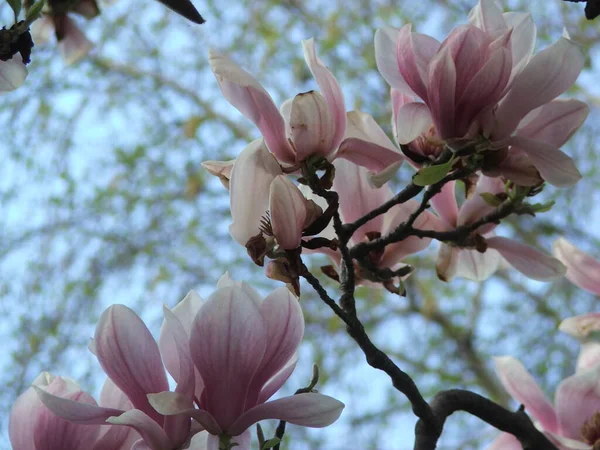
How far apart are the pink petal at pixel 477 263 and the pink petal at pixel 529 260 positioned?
0.14 feet

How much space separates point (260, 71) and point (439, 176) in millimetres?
2647

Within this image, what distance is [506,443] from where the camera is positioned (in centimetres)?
67

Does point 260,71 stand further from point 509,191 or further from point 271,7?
point 509,191

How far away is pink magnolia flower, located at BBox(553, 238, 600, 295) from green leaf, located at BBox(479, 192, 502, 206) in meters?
0.14

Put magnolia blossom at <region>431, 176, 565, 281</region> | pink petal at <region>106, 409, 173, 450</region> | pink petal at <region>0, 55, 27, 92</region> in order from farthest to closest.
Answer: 1. magnolia blossom at <region>431, 176, 565, 281</region>
2. pink petal at <region>0, 55, 27, 92</region>
3. pink petal at <region>106, 409, 173, 450</region>

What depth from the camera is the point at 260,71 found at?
122 inches

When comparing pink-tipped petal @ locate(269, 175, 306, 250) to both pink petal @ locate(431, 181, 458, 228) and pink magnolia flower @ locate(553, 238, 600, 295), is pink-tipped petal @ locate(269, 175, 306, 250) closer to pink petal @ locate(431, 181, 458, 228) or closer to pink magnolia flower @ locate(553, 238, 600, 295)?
pink petal @ locate(431, 181, 458, 228)

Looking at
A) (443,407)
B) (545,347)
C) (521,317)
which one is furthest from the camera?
(521,317)

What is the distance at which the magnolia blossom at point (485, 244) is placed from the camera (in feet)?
2.13

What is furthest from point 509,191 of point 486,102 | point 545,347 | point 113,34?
point 113,34

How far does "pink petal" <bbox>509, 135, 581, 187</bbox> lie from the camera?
1.76 feet

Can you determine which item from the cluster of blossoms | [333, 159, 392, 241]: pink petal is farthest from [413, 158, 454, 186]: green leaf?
[333, 159, 392, 241]: pink petal

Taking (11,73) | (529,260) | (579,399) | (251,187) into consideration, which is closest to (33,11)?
(11,73)

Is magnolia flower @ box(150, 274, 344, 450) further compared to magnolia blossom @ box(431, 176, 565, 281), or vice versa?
magnolia blossom @ box(431, 176, 565, 281)
